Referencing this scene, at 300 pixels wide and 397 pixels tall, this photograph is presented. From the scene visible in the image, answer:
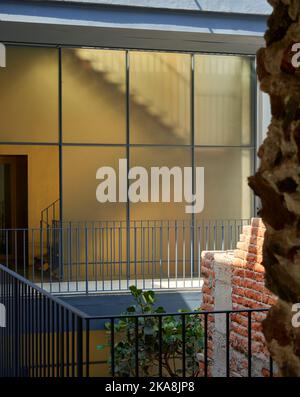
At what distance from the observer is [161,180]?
51.6 feet

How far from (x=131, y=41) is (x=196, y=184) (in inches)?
127

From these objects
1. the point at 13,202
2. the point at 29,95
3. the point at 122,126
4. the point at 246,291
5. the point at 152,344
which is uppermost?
the point at 29,95

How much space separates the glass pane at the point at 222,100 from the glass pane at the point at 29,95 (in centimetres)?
301

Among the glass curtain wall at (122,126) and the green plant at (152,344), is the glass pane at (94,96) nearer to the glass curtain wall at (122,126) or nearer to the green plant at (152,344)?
the glass curtain wall at (122,126)

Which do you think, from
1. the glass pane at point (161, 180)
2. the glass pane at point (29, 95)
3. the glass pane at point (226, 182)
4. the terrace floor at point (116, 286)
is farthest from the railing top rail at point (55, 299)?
the glass pane at point (226, 182)

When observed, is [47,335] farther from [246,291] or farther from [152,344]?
[152,344]

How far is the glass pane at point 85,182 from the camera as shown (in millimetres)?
15195

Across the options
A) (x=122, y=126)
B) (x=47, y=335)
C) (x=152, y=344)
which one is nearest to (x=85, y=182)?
(x=122, y=126)

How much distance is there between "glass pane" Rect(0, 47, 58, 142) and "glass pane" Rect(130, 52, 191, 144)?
161 cm

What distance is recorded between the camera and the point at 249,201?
16484mm

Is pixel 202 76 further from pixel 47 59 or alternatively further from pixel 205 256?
pixel 205 256

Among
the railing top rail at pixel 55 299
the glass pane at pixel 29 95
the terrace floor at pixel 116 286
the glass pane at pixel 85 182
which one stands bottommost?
the terrace floor at pixel 116 286

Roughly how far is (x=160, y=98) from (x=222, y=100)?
136cm
